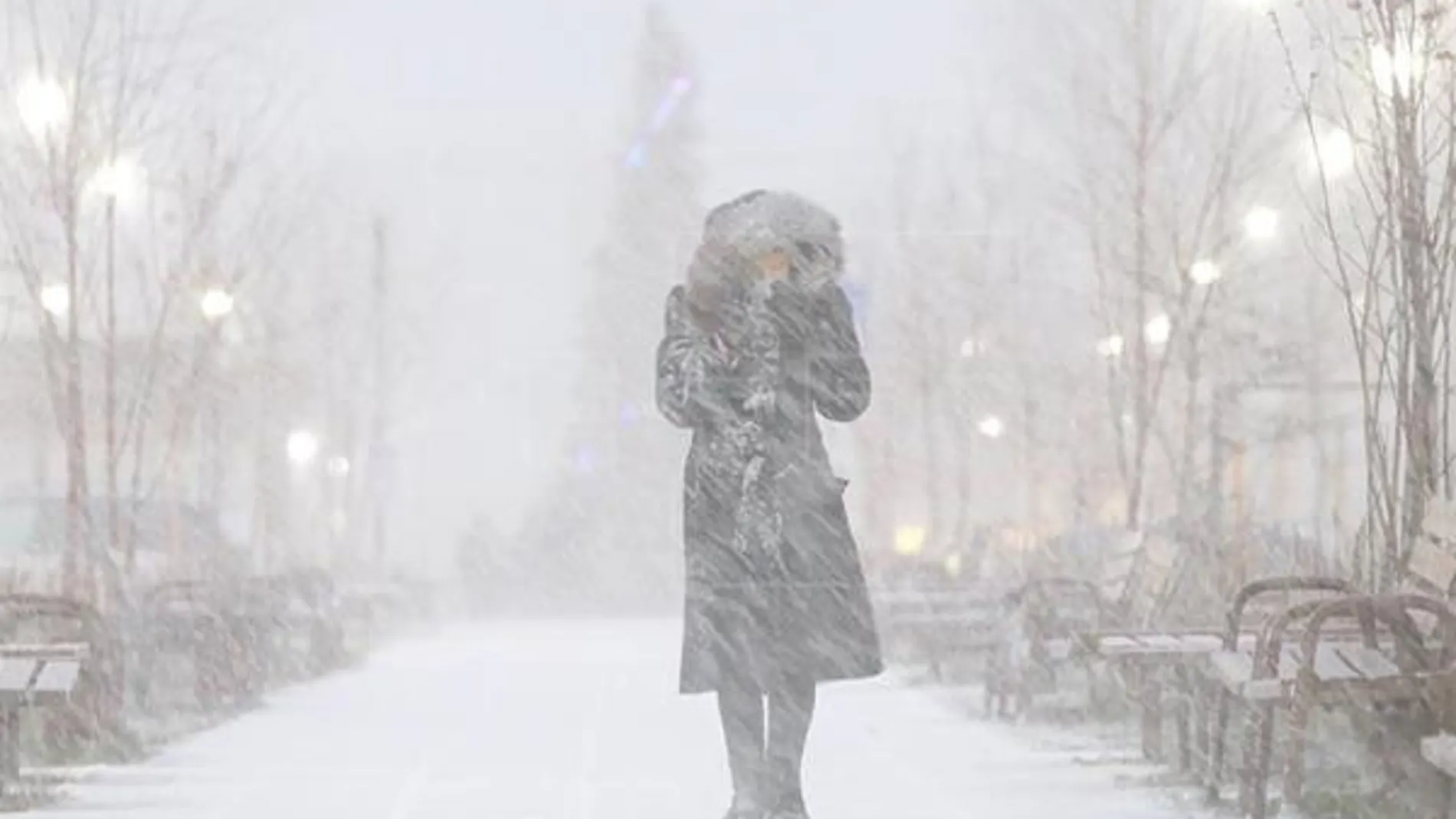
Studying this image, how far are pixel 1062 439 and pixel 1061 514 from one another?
1.87m

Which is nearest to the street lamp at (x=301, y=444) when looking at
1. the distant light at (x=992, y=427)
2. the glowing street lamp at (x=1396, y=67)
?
the distant light at (x=992, y=427)

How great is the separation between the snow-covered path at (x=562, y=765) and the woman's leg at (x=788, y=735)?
47.7 inches

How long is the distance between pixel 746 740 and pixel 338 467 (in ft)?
68.0

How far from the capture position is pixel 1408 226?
6652 mm

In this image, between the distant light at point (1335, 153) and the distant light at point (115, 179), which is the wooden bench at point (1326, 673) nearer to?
the distant light at point (1335, 153)

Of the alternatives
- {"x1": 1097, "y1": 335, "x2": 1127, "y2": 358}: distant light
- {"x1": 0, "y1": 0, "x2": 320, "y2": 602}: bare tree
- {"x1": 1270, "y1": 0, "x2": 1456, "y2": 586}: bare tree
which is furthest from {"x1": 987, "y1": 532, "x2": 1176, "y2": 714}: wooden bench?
{"x1": 1097, "y1": 335, "x2": 1127, "y2": 358}: distant light

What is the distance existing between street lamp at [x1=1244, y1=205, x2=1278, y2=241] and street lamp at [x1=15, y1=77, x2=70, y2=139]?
6958mm

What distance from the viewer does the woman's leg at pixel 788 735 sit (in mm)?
4602

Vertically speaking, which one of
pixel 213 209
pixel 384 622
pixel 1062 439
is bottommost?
pixel 384 622

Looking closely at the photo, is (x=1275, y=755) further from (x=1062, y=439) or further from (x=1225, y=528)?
(x=1062, y=439)

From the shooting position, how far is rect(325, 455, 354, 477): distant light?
2473cm

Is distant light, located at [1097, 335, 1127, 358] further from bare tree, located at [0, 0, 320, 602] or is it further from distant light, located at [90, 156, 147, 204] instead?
distant light, located at [90, 156, 147, 204]

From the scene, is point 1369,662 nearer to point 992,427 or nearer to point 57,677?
point 57,677

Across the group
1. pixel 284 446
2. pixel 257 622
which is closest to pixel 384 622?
pixel 284 446
